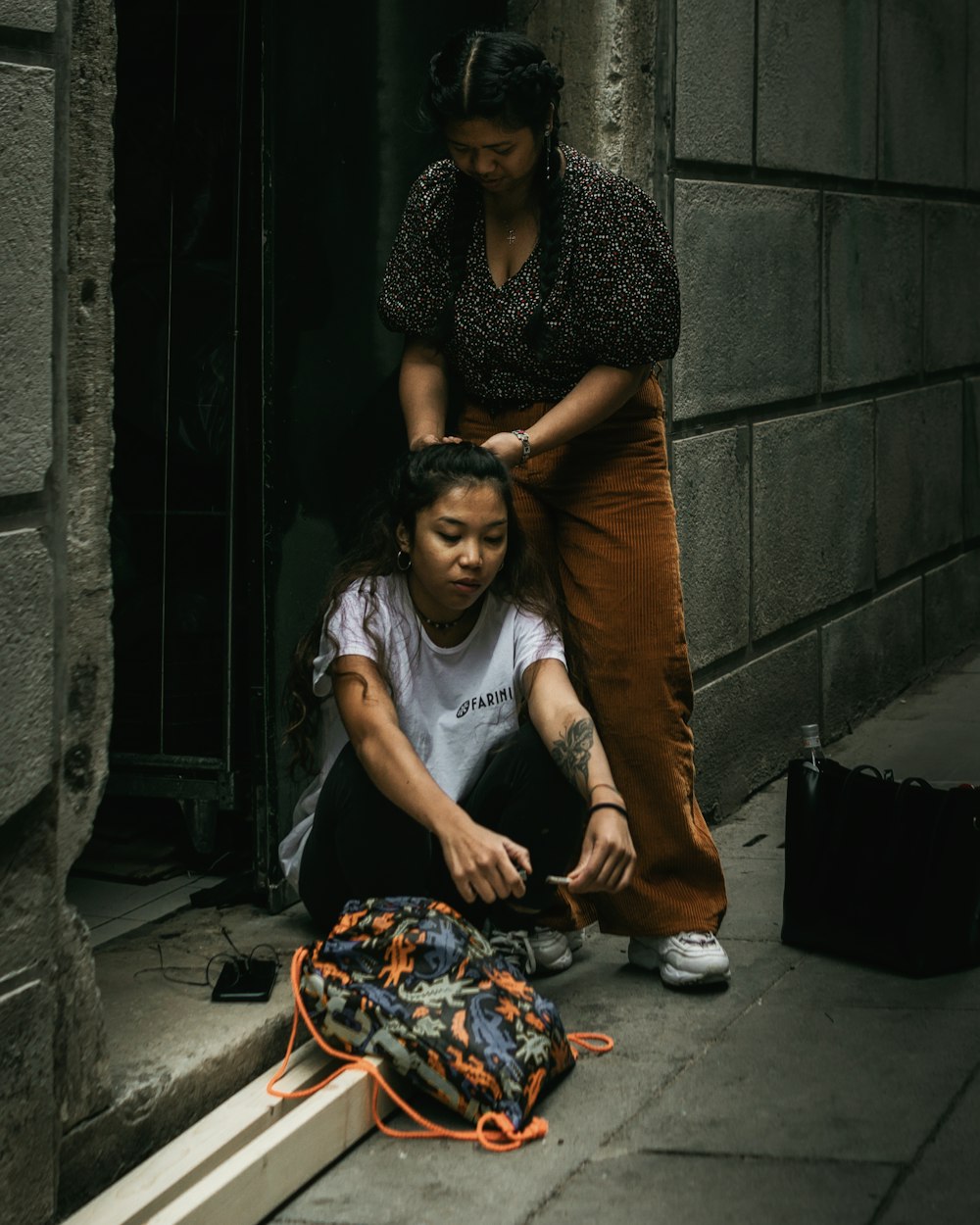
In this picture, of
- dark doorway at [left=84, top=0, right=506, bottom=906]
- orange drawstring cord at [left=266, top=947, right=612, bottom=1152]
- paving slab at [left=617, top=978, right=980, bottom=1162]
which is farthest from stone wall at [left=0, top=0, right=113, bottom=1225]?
dark doorway at [left=84, top=0, right=506, bottom=906]

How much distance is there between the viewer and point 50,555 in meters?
2.68

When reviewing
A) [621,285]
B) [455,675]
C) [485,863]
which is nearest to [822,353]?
A: [621,285]

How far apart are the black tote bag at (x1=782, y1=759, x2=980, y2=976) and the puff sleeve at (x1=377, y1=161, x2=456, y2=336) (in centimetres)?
126

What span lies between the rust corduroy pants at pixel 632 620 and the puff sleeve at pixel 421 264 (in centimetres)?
25

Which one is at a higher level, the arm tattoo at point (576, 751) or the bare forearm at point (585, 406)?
the bare forearm at point (585, 406)

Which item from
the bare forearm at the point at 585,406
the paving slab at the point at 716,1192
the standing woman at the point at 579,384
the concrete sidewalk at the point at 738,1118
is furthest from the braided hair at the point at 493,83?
the paving slab at the point at 716,1192

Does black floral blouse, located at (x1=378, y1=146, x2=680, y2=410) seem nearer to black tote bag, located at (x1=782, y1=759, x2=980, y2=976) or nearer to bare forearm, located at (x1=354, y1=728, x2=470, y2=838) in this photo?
bare forearm, located at (x1=354, y1=728, x2=470, y2=838)

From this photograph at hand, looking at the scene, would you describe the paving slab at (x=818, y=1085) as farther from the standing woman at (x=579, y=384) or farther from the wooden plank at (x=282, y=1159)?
the wooden plank at (x=282, y=1159)

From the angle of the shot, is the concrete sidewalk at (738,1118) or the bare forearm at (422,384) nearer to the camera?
the concrete sidewalk at (738,1118)

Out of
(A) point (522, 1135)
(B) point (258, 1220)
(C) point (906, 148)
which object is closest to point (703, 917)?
(A) point (522, 1135)

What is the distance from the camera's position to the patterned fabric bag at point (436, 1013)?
308cm

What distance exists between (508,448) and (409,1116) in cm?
124

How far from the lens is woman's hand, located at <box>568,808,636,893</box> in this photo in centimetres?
325

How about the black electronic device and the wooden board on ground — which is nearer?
the wooden board on ground
